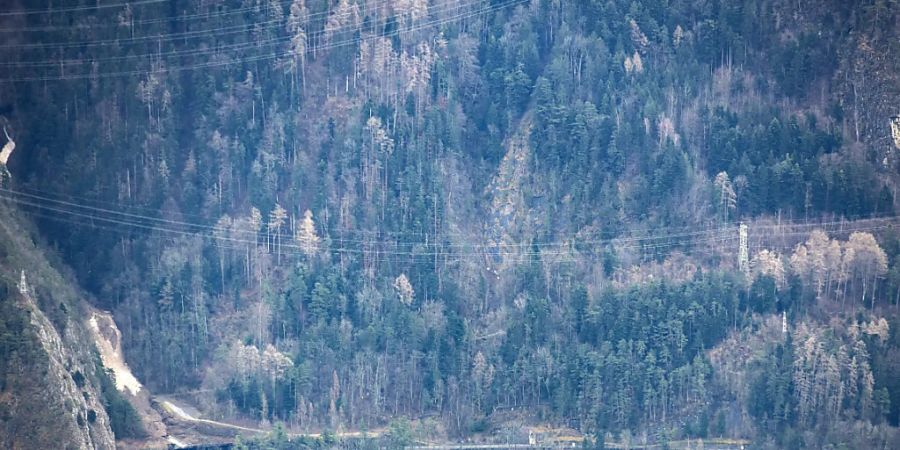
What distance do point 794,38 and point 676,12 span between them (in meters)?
8.59

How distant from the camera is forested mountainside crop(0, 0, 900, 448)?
5113 inches

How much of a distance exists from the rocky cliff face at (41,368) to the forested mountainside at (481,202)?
8701 millimetres

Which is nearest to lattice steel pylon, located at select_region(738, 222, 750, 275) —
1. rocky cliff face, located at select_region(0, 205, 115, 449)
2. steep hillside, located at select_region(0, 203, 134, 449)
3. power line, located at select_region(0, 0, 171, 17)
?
steep hillside, located at select_region(0, 203, 134, 449)

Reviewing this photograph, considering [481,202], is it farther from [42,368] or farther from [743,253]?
[42,368]

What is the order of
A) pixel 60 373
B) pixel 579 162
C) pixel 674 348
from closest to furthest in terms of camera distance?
pixel 60 373
pixel 674 348
pixel 579 162

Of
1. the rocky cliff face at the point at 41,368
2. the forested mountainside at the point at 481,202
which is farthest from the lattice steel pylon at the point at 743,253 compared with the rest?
the rocky cliff face at the point at 41,368

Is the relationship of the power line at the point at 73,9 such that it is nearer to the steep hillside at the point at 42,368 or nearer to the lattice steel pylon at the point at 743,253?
the steep hillside at the point at 42,368

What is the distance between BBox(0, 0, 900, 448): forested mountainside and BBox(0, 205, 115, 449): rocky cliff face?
870cm

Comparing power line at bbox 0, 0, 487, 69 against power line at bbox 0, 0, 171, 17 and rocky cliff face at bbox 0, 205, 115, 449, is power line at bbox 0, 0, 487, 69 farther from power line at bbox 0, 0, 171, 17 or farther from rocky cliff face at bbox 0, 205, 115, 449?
rocky cliff face at bbox 0, 205, 115, 449

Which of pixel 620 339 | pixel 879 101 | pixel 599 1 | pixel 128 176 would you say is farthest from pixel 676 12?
pixel 128 176

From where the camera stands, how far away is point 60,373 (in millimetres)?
121438

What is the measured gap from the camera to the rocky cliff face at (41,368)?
119 m

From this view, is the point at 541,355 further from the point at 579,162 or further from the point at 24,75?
the point at 24,75

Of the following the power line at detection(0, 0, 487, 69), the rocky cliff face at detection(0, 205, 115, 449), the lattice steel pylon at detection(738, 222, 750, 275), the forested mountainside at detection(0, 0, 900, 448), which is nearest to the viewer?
the rocky cliff face at detection(0, 205, 115, 449)
